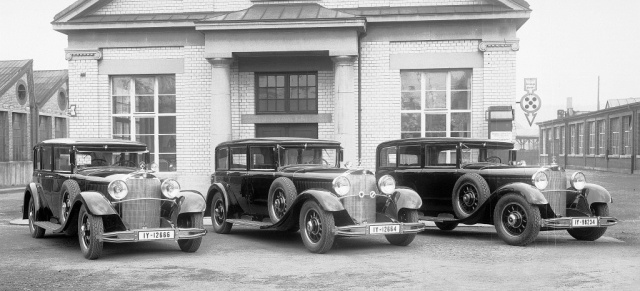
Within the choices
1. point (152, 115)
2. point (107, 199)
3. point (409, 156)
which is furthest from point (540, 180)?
point (152, 115)

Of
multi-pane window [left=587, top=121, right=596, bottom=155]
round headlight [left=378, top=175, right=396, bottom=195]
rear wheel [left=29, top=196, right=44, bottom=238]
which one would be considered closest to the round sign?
round headlight [left=378, top=175, right=396, bottom=195]

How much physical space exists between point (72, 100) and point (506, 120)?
1090 cm

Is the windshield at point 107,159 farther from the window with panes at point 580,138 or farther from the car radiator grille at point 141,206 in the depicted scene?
the window with panes at point 580,138

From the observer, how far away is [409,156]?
39.2ft

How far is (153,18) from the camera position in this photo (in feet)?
58.4

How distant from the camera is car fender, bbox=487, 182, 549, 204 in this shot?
31.3 feet

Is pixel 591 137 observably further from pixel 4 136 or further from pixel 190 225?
pixel 190 225

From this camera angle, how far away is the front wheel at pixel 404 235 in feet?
32.3

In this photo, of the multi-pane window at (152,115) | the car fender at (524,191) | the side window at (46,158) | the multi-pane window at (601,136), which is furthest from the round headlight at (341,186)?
the multi-pane window at (601,136)

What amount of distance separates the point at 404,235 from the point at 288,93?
814 centimetres

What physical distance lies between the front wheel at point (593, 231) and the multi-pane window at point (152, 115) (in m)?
10.5

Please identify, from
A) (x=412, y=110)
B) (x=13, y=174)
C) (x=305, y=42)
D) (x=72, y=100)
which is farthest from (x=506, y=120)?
(x=13, y=174)

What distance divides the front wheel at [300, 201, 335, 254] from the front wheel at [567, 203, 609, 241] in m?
3.96

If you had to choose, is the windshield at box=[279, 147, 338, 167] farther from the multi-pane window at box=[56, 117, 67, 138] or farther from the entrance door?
the multi-pane window at box=[56, 117, 67, 138]
